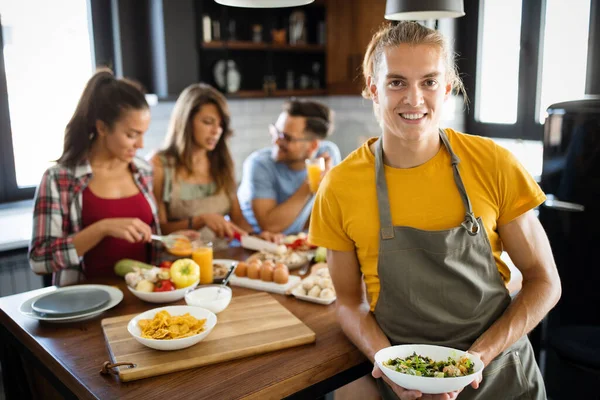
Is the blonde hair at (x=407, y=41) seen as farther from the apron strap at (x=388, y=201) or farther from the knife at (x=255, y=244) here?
the knife at (x=255, y=244)

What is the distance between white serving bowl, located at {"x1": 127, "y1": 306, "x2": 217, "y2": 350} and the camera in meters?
1.53

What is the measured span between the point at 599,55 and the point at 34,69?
3.47 m

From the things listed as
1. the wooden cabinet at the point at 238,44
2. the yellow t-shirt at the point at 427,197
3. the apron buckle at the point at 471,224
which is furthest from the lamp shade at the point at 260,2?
the wooden cabinet at the point at 238,44

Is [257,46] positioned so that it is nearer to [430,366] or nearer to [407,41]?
[407,41]

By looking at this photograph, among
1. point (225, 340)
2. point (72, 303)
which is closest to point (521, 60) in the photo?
point (225, 340)

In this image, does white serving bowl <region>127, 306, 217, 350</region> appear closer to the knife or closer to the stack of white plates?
the stack of white plates

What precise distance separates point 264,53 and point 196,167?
214 centimetres

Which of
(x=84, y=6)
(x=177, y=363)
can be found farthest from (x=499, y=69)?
(x=177, y=363)

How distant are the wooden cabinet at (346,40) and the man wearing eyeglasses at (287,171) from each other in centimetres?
149

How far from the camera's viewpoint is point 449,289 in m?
1.56

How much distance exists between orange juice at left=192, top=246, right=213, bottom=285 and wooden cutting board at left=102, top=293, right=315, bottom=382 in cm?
31

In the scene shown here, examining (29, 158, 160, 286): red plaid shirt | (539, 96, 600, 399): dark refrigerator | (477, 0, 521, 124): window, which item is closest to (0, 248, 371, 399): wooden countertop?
(29, 158, 160, 286): red plaid shirt

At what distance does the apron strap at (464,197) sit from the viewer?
155 centimetres

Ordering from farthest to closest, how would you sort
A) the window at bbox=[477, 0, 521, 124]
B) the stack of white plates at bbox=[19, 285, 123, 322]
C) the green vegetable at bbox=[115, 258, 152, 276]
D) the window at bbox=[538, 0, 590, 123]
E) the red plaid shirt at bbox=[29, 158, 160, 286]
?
the window at bbox=[477, 0, 521, 124] < the window at bbox=[538, 0, 590, 123] < the red plaid shirt at bbox=[29, 158, 160, 286] < the green vegetable at bbox=[115, 258, 152, 276] < the stack of white plates at bbox=[19, 285, 123, 322]
